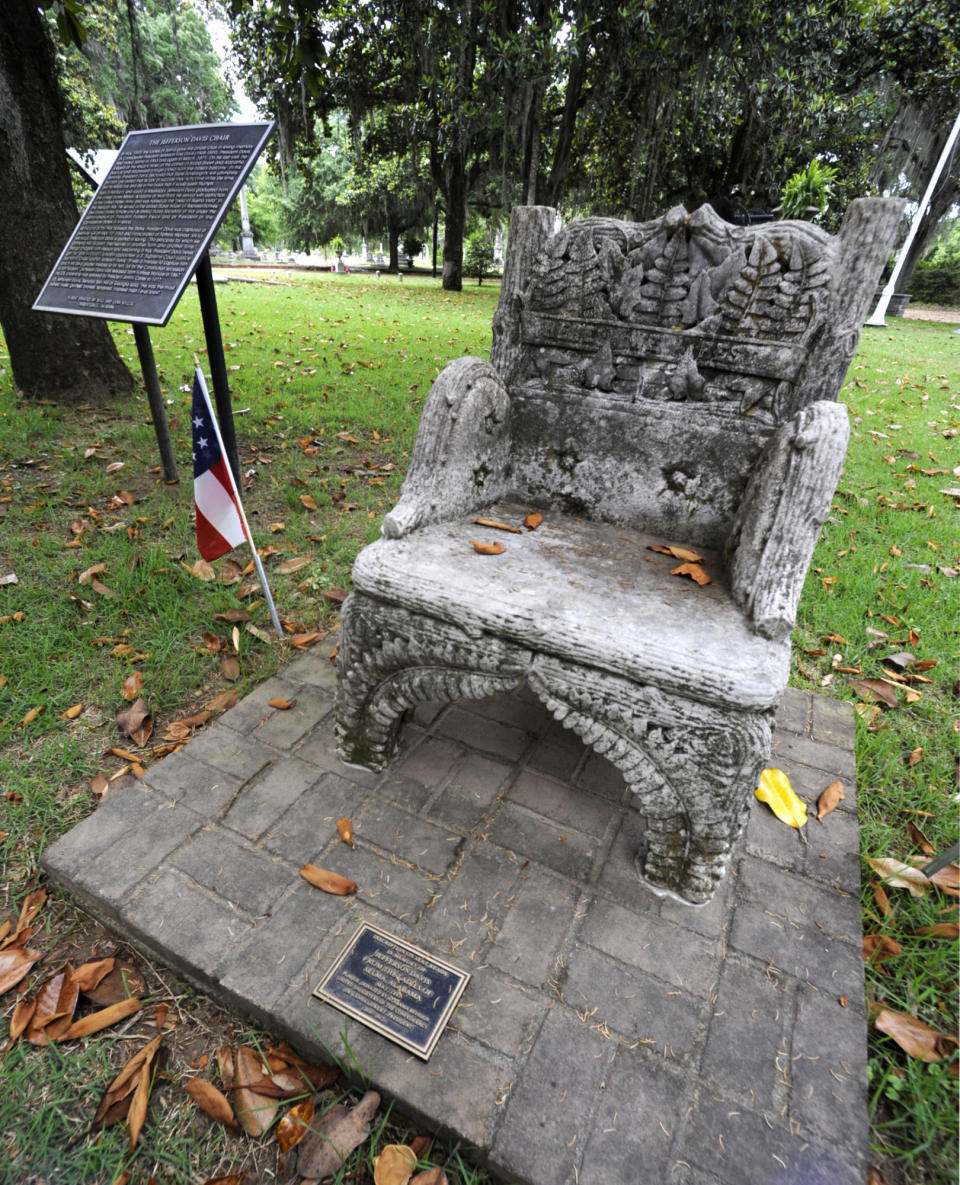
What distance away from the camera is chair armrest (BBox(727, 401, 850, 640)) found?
1.42 metres

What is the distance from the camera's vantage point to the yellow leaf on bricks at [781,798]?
1.83 metres

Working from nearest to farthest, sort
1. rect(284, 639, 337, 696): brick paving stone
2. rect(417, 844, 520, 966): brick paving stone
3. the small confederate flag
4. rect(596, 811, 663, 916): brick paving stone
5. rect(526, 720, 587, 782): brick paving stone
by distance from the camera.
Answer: rect(417, 844, 520, 966): brick paving stone, rect(596, 811, 663, 916): brick paving stone, rect(526, 720, 587, 782): brick paving stone, the small confederate flag, rect(284, 639, 337, 696): brick paving stone

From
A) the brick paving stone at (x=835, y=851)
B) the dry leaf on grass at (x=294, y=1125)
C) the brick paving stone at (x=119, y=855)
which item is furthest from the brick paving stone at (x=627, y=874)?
the brick paving stone at (x=119, y=855)

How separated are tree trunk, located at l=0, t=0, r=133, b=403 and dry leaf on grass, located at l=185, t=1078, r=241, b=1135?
4.72 metres

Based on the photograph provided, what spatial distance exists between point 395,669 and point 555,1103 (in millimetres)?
1008

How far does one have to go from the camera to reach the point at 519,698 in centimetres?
231

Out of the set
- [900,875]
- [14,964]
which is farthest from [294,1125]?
[900,875]

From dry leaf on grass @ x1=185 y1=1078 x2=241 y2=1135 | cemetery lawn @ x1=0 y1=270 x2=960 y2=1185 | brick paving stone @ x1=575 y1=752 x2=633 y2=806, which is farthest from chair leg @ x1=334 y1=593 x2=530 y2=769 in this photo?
dry leaf on grass @ x1=185 y1=1078 x2=241 y2=1135

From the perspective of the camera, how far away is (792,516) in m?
1.45

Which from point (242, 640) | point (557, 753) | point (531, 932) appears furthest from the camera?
point (242, 640)

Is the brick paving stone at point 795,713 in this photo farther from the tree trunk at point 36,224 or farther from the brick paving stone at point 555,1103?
the tree trunk at point 36,224

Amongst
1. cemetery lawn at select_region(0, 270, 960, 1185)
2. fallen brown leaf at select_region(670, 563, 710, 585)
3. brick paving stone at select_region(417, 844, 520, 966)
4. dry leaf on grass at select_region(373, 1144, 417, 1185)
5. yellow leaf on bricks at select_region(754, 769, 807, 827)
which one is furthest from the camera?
yellow leaf on bricks at select_region(754, 769, 807, 827)

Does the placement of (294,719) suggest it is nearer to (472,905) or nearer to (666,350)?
(472,905)

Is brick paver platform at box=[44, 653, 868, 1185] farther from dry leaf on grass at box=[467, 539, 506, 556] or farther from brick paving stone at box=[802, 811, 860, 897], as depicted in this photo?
dry leaf on grass at box=[467, 539, 506, 556]
